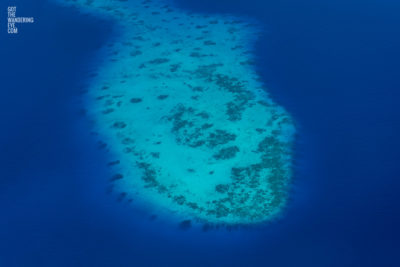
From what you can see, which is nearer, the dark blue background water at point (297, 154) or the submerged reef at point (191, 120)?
the dark blue background water at point (297, 154)

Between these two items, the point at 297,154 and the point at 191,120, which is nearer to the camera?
the point at 297,154

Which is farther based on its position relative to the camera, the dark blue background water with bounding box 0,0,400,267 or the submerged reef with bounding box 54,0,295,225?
the submerged reef with bounding box 54,0,295,225

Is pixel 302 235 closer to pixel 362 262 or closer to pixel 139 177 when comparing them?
pixel 362 262

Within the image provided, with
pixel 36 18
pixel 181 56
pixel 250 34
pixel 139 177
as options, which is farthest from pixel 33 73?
pixel 250 34
